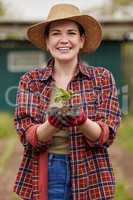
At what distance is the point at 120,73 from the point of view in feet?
51.9

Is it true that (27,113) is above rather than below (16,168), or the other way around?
below

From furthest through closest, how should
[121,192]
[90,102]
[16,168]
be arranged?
[16,168]
[121,192]
[90,102]

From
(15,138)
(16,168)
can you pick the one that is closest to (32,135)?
(16,168)

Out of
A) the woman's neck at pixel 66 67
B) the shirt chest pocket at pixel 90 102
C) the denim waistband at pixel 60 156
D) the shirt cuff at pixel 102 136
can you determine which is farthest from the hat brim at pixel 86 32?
the denim waistband at pixel 60 156

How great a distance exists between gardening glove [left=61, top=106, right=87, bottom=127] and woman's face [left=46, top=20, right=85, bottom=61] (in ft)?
1.33

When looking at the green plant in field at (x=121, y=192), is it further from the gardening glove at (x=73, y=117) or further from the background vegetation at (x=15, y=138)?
the gardening glove at (x=73, y=117)

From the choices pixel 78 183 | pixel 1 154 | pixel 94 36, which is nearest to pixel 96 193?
pixel 78 183

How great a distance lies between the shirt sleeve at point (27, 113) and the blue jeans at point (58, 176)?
0.08 meters

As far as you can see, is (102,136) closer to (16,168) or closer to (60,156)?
(60,156)

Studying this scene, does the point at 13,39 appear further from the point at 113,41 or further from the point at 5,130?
the point at 5,130

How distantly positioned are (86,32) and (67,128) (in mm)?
540

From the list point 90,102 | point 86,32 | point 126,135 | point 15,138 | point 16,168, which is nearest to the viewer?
point 90,102

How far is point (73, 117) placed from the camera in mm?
2750

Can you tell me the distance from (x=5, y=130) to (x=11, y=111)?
3515mm
